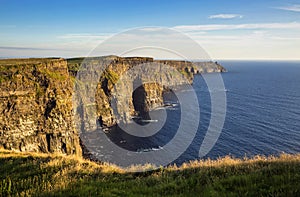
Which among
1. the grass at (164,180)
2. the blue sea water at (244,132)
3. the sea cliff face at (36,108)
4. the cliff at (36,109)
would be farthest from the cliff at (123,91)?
the grass at (164,180)

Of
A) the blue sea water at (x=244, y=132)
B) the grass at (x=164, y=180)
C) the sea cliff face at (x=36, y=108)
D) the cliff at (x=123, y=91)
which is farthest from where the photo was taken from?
the cliff at (x=123, y=91)

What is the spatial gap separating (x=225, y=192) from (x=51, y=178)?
687 cm

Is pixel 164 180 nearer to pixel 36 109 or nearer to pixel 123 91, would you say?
pixel 36 109

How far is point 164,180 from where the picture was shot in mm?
10734

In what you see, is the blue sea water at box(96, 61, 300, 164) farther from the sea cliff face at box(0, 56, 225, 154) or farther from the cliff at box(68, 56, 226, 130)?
the sea cliff face at box(0, 56, 225, 154)

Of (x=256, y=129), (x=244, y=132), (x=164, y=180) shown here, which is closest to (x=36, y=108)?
(x=244, y=132)

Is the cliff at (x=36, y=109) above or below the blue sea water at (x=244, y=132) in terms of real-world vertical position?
above

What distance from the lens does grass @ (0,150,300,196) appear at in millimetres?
8852

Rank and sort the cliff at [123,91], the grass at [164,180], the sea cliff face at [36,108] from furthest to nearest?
1. the cliff at [123,91]
2. the sea cliff face at [36,108]
3. the grass at [164,180]

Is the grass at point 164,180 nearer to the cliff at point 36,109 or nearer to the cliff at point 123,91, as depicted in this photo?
the cliff at point 36,109

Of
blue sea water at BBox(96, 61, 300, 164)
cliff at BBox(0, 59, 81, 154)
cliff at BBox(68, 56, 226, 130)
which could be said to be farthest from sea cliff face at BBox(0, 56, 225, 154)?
cliff at BBox(68, 56, 226, 130)

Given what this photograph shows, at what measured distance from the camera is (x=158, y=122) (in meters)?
126

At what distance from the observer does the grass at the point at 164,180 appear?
8852 millimetres

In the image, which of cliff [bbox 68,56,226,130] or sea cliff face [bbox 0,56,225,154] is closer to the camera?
sea cliff face [bbox 0,56,225,154]
